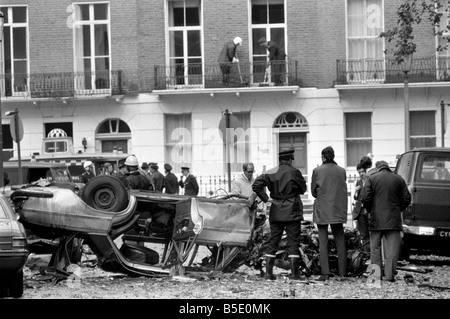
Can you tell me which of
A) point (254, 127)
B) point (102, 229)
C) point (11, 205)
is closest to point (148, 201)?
point (102, 229)

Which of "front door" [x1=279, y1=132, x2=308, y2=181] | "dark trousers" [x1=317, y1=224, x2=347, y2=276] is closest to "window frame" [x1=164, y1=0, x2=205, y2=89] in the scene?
"front door" [x1=279, y1=132, x2=308, y2=181]

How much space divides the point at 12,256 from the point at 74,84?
87.3 feet

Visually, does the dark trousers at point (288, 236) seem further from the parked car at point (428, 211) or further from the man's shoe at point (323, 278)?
the parked car at point (428, 211)

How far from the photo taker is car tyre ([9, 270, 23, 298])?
15352mm

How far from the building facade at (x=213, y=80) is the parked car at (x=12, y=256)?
2514 centimetres

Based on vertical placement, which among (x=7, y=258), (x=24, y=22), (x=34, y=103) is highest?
(x=24, y=22)

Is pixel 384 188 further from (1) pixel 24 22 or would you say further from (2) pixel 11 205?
(1) pixel 24 22

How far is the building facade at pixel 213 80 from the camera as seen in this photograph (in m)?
40.8

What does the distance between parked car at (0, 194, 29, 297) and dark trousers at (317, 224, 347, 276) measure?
14.8 feet

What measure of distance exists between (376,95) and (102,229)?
24875 millimetres

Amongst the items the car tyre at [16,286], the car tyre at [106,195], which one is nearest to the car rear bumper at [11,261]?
the car tyre at [16,286]

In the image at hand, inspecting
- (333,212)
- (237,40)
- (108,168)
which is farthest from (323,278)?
(237,40)

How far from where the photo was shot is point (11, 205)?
17.0 metres

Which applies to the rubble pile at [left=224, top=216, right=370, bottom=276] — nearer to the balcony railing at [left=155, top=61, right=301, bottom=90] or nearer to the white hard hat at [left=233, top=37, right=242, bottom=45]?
the white hard hat at [left=233, top=37, right=242, bottom=45]
